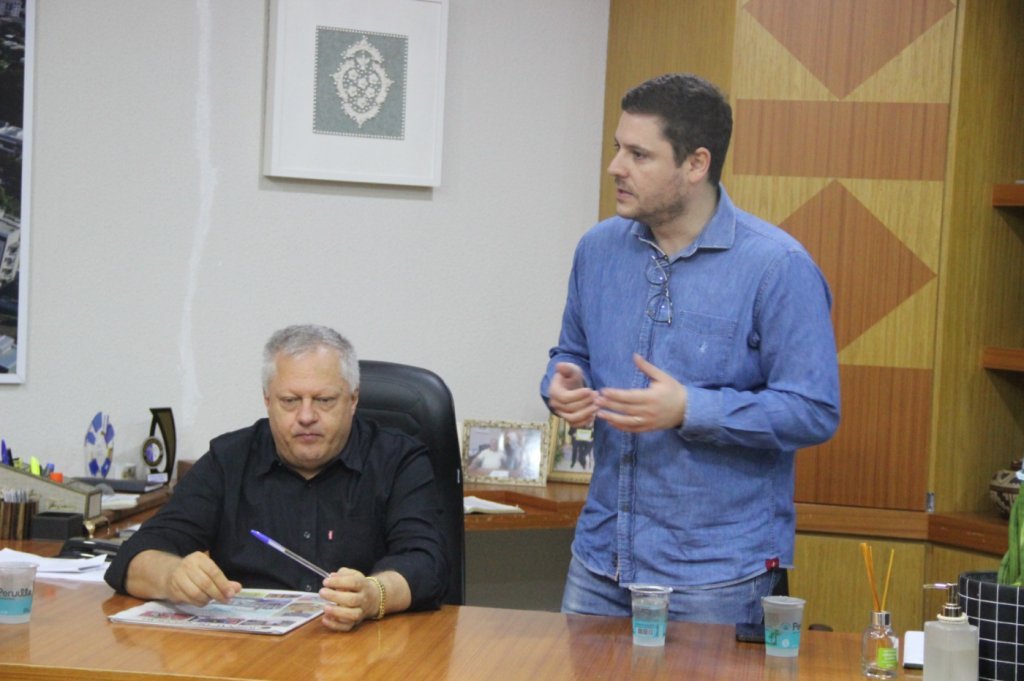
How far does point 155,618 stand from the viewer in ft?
7.32

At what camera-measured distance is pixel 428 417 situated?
2803 mm

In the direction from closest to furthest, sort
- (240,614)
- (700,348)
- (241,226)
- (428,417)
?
(240,614) < (700,348) < (428,417) < (241,226)

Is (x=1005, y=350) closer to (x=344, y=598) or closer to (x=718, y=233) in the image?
(x=718, y=233)

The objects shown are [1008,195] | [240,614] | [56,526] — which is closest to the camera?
[240,614]

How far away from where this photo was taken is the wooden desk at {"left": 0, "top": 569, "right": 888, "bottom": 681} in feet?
6.46

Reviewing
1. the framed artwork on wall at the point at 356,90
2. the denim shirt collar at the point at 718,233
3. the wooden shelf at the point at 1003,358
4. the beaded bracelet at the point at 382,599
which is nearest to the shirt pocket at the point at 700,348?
the denim shirt collar at the point at 718,233

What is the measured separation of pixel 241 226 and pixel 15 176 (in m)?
0.64

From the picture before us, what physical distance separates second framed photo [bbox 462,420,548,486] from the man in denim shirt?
5.14ft

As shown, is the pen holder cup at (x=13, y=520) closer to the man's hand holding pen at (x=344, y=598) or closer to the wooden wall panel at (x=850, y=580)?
the man's hand holding pen at (x=344, y=598)

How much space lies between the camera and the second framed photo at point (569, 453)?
13.5 ft

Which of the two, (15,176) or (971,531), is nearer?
(971,531)

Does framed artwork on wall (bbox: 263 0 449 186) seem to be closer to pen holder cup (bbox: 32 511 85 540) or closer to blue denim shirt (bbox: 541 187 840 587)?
pen holder cup (bbox: 32 511 85 540)

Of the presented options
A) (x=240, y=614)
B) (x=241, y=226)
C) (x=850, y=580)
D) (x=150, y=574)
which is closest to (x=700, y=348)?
(x=240, y=614)

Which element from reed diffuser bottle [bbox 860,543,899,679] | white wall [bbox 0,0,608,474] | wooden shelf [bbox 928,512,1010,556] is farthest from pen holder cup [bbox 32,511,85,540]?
wooden shelf [bbox 928,512,1010,556]
